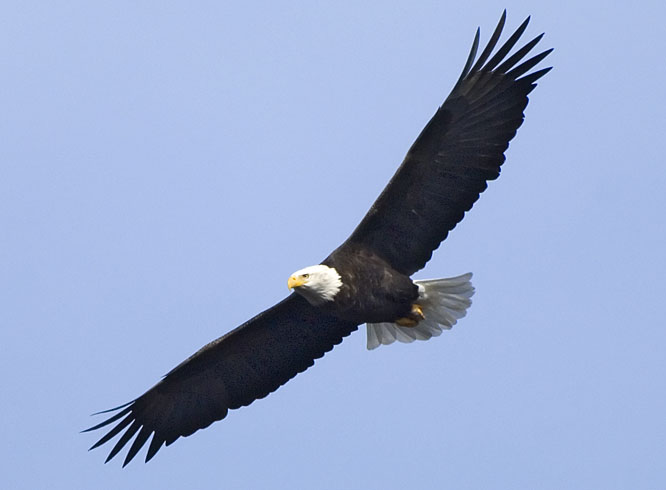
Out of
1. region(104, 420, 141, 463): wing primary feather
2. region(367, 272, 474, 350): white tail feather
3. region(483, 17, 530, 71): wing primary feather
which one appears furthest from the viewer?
region(104, 420, 141, 463): wing primary feather

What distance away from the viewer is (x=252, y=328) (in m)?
13.5

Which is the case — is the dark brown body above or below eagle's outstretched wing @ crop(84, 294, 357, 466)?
below

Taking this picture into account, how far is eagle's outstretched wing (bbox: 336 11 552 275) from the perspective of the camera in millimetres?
12461

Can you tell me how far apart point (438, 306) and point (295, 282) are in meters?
1.54

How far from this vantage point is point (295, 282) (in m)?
12.6

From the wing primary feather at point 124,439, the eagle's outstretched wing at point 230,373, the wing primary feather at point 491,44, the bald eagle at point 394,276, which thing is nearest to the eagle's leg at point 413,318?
the bald eagle at point 394,276

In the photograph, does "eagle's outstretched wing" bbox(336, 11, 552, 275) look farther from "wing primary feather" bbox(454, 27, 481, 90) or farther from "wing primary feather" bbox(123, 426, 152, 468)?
"wing primary feather" bbox(123, 426, 152, 468)

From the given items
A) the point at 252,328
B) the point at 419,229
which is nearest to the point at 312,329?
the point at 252,328

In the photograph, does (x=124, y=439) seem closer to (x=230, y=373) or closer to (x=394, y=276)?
(x=230, y=373)

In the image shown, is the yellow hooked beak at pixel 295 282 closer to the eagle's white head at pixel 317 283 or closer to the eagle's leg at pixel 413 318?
the eagle's white head at pixel 317 283

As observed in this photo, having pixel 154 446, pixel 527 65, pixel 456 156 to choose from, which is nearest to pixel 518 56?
→ pixel 527 65

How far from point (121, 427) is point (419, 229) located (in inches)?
133

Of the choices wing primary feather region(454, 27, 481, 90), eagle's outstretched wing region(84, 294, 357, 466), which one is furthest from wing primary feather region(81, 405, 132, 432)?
wing primary feather region(454, 27, 481, 90)

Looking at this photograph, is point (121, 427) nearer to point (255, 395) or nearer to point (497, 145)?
point (255, 395)
